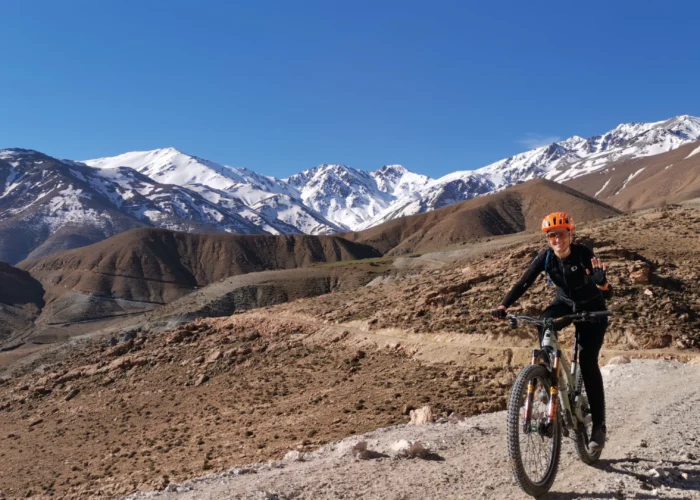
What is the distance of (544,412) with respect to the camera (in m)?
5.71

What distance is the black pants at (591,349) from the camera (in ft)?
20.0

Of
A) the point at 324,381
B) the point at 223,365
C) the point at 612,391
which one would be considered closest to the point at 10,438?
the point at 223,365

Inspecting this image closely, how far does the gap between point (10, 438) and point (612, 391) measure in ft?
85.8

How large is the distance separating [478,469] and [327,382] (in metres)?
12.3

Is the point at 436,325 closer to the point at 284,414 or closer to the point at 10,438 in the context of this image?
the point at 284,414

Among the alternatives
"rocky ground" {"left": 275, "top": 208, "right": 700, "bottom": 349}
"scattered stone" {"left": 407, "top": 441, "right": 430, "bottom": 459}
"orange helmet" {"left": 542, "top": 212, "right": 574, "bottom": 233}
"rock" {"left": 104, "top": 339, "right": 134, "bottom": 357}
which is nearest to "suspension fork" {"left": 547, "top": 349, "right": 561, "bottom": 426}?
"orange helmet" {"left": 542, "top": 212, "right": 574, "bottom": 233}

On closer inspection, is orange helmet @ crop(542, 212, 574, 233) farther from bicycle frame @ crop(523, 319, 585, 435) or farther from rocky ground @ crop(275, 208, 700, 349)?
rocky ground @ crop(275, 208, 700, 349)

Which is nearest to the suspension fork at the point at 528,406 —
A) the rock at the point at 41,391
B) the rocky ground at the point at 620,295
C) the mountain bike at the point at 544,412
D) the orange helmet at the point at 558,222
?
the mountain bike at the point at 544,412

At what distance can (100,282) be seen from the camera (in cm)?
13500

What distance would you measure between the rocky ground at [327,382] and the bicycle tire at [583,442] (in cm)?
21

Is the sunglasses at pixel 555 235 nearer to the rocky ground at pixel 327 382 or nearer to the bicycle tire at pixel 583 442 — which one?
the bicycle tire at pixel 583 442

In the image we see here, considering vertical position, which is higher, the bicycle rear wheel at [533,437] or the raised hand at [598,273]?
the raised hand at [598,273]

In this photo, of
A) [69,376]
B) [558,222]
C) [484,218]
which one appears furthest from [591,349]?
[484,218]

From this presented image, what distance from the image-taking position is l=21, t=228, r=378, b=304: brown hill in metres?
137
